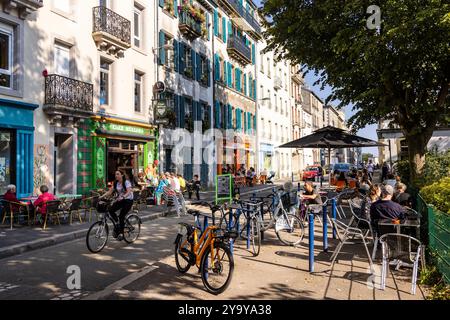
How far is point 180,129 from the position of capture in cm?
2366

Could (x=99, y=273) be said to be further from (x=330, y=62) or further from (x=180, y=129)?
(x=180, y=129)

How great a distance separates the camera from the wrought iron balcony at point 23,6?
1247cm

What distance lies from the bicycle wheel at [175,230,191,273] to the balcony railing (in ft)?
32.1

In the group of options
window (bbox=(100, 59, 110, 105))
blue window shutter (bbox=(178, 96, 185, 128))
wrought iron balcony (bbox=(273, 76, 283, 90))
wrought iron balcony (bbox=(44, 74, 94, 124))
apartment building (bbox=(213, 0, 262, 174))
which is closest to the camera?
wrought iron balcony (bbox=(44, 74, 94, 124))

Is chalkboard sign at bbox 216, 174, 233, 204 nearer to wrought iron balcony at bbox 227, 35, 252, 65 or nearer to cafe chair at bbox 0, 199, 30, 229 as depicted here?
cafe chair at bbox 0, 199, 30, 229

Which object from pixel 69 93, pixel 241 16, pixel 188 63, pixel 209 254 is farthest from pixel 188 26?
pixel 209 254

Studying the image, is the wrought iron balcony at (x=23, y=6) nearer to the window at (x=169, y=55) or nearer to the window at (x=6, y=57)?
the window at (x=6, y=57)

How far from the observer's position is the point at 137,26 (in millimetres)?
20094

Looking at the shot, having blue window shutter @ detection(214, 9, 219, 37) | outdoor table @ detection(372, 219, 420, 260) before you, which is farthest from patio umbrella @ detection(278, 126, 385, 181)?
blue window shutter @ detection(214, 9, 219, 37)

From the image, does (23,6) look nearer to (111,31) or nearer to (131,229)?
(111,31)

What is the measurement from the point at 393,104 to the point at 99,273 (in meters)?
10.7

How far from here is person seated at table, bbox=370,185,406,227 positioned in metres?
6.48

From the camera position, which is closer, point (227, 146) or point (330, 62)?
point (330, 62)
